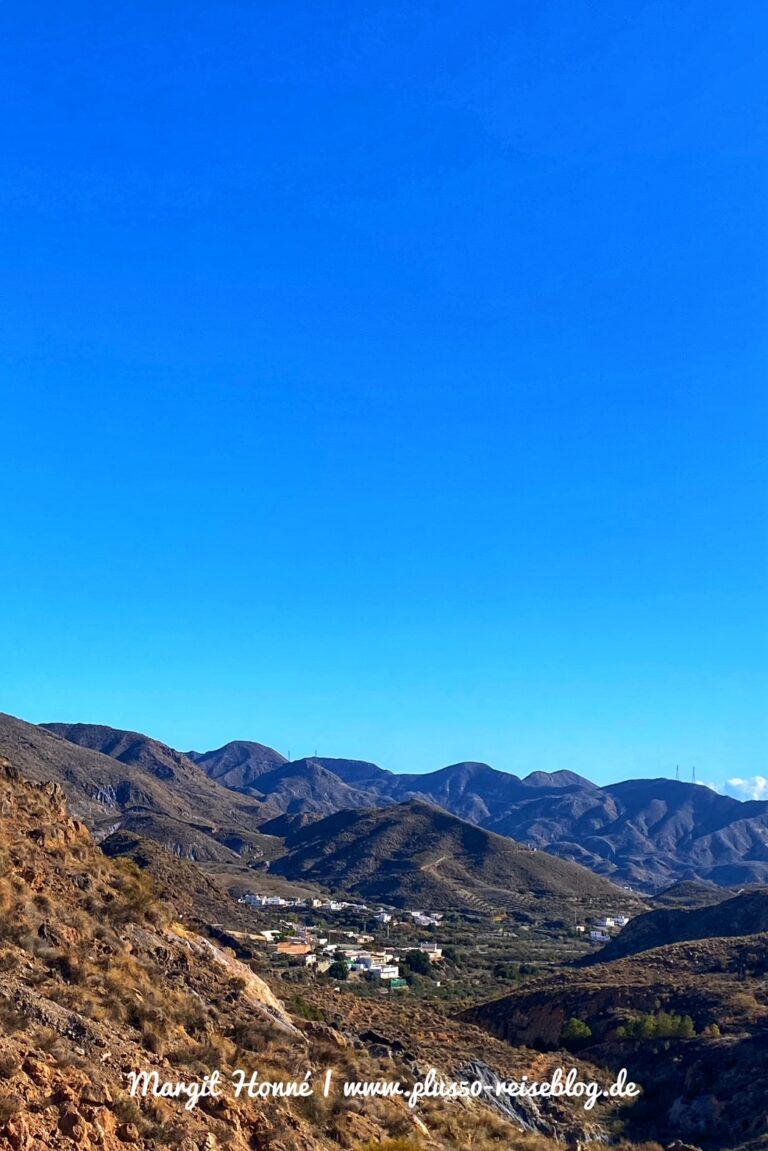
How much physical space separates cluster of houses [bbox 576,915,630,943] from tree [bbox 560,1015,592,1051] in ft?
181

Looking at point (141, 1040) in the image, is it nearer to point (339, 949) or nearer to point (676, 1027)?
point (676, 1027)

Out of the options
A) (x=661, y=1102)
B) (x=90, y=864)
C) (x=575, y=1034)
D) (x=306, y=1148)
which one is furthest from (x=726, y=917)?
(x=306, y=1148)

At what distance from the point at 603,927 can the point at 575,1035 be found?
66432 mm

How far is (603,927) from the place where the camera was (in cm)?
9894

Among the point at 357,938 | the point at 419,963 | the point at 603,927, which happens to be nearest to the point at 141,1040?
the point at 419,963

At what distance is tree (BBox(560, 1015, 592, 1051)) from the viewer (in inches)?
1452

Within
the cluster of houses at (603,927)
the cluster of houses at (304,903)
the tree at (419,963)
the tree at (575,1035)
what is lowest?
the cluster of houses at (304,903)

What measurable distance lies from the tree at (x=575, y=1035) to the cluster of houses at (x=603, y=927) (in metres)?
55.1

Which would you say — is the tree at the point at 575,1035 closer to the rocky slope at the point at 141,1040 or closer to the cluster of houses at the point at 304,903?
the rocky slope at the point at 141,1040

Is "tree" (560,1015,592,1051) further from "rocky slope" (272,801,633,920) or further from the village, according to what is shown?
"rocky slope" (272,801,633,920)

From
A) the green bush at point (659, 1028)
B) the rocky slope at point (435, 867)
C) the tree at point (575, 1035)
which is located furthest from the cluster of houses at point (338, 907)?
the green bush at point (659, 1028)

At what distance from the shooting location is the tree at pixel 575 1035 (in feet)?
121

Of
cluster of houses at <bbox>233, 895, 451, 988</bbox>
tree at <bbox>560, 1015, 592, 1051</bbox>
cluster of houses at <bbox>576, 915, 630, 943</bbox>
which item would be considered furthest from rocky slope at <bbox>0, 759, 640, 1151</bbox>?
cluster of houses at <bbox>576, 915, 630, 943</bbox>

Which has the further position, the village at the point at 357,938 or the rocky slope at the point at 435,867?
the rocky slope at the point at 435,867
